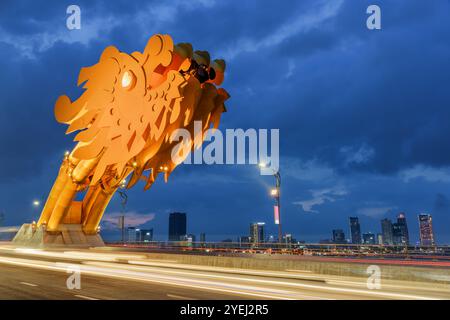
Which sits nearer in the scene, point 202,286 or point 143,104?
point 202,286

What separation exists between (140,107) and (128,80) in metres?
2.86

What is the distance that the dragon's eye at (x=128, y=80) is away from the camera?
3077 centimetres

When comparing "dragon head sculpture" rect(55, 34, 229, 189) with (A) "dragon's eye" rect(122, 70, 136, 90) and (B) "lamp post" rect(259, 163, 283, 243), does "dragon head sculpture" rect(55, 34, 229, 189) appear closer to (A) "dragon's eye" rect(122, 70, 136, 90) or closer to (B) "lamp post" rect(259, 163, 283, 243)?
(A) "dragon's eye" rect(122, 70, 136, 90)

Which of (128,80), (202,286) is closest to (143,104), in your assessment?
(128,80)

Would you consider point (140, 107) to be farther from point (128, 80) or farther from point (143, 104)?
point (128, 80)

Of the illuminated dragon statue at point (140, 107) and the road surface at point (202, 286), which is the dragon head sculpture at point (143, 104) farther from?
the road surface at point (202, 286)

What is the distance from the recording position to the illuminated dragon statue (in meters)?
28.5

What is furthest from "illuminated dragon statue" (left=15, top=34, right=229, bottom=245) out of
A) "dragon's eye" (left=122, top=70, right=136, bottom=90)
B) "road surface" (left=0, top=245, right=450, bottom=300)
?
"road surface" (left=0, top=245, right=450, bottom=300)

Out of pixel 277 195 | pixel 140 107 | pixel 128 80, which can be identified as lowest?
pixel 277 195

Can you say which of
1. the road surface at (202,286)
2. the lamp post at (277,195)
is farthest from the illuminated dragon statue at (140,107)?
the road surface at (202,286)

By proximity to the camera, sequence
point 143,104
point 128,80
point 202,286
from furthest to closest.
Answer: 1. point 128,80
2. point 143,104
3. point 202,286

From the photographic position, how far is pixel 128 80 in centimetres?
3116
